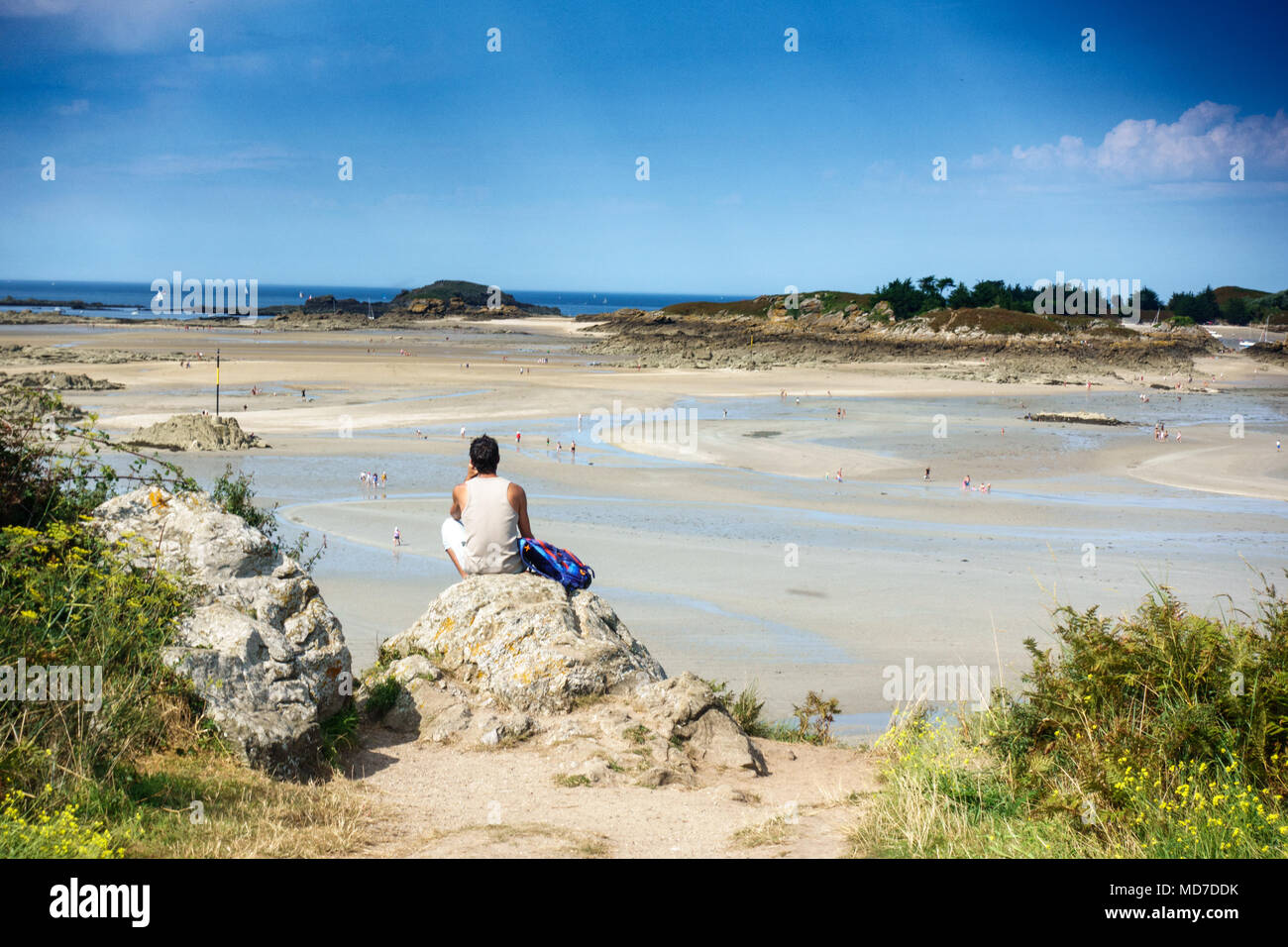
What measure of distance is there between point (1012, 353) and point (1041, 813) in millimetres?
71566

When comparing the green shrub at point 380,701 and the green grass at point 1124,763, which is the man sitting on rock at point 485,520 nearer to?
the green shrub at point 380,701

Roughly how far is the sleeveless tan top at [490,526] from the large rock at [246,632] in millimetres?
1254

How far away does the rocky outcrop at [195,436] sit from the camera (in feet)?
94.8

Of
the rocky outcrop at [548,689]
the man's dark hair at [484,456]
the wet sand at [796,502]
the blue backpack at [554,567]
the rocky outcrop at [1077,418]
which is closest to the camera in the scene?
the rocky outcrop at [548,689]

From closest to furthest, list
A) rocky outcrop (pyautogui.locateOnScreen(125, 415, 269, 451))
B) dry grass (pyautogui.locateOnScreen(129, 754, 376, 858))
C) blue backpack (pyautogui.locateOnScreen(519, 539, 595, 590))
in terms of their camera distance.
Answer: dry grass (pyautogui.locateOnScreen(129, 754, 376, 858))
blue backpack (pyautogui.locateOnScreen(519, 539, 595, 590))
rocky outcrop (pyautogui.locateOnScreen(125, 415, 269, 451))

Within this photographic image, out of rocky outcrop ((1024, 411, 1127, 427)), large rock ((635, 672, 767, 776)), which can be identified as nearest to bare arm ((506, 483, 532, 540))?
large rock ((635, 672, 767, 776))

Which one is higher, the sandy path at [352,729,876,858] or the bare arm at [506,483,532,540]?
the bare arm at [506,483,532,540]

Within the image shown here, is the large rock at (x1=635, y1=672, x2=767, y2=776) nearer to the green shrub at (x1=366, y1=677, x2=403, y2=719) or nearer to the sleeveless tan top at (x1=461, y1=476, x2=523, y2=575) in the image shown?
the sleeveless tan top at (x1=461, y1=476, x2=523, y2=575)

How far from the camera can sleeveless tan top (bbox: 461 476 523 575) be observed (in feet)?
24.8

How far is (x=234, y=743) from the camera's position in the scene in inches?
219

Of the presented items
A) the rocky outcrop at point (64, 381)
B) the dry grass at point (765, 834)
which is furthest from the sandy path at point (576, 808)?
the rocky outcrop at point (64, 381)

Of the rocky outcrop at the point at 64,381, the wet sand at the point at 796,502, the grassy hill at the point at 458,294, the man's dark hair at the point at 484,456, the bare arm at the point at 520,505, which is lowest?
the wet sand at the point at 796,502

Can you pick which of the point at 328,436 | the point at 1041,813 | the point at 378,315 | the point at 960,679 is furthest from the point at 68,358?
the point at 378,315

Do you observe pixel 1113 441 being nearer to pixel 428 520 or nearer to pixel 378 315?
pixel 428 520
